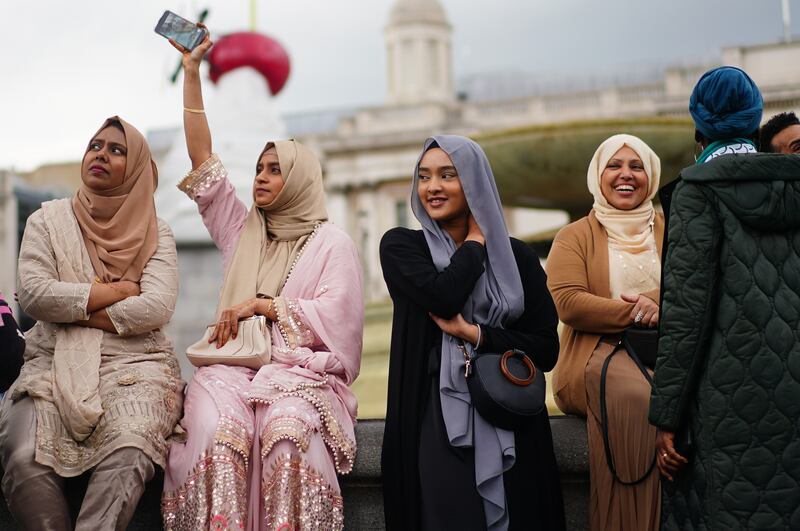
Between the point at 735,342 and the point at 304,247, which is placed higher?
the point at 304,247

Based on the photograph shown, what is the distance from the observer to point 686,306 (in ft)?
9.91

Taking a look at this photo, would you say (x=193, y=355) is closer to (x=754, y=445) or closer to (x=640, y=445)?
(x=640, y=445)

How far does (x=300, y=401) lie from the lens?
3535 mm

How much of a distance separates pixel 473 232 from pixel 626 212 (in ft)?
2.43

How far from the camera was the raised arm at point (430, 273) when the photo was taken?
11.2 ft

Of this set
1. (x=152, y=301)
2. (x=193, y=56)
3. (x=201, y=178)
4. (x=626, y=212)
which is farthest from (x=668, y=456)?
(x=193, y=56)

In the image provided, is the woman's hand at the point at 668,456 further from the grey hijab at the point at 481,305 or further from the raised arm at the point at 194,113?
the raised arm at the point at 194,113

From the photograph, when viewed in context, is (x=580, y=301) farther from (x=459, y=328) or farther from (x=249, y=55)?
(x=249, y=55)

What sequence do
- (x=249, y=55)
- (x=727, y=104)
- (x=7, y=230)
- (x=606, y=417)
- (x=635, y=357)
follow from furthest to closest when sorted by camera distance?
(x=7, y=230) < (x=249, y=55) < (x=635, y=357) < (x=606, y=417) < (x=727, y=104)

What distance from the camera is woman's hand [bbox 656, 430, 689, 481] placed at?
3.08 metres

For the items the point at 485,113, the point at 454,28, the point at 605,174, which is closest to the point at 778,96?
the point at 485,113

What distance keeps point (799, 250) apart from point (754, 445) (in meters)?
0.56

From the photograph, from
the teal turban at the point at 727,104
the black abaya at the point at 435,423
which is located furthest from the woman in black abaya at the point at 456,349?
the teal turban at the point at 727,104

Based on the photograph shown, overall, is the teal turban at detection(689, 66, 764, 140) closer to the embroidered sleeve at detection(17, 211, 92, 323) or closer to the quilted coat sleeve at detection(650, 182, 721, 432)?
the quilted coat sleeve at detection(650, 182, 721, 432)
